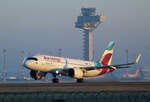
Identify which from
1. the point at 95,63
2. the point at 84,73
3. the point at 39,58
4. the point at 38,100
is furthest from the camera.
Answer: the point at 95,63

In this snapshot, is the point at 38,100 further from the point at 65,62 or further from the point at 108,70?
the point at 108,70

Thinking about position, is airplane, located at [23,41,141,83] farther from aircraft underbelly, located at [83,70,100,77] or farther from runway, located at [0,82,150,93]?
runway, located at [0,82,150,93]

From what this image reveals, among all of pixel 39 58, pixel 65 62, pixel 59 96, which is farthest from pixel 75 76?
pixel 59 96

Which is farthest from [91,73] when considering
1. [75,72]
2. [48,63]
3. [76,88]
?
[76,88]

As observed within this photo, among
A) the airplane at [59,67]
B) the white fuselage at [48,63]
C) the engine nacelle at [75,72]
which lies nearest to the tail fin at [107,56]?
the airplane at [59,67]

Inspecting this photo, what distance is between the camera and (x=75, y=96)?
24.2 meters

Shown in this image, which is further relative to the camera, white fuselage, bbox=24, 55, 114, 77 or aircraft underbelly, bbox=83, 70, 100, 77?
aircraft underbelly, bbox=83, 70, 100, 77

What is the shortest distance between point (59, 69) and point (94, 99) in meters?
44.4

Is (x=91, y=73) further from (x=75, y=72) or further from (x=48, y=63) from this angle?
(x=48, y=63)

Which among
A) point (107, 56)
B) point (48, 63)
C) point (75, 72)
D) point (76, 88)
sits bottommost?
point (76, 88)

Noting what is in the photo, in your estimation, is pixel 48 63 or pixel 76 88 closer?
pixel 76 88

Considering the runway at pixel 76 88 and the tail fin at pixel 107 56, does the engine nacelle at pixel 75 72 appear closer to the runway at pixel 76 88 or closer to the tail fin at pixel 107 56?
the tail fin at pixel 107 56

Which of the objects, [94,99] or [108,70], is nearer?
[94,99]

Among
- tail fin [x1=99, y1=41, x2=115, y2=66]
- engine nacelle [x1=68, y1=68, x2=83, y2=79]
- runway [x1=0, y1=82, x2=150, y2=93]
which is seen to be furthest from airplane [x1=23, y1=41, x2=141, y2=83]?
runway [x1=0, y1=82, x2=150, y2=93]
